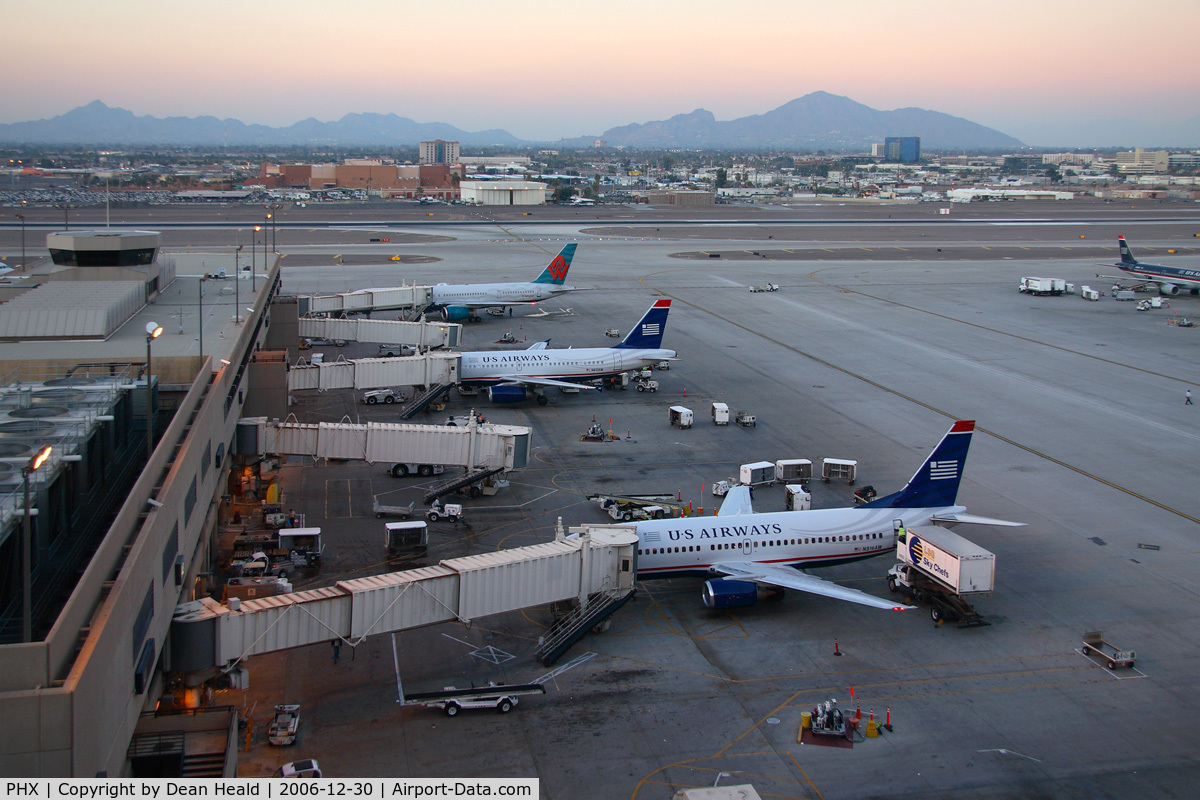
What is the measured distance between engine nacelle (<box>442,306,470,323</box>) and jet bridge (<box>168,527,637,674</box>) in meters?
68.1

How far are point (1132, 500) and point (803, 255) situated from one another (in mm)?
114315

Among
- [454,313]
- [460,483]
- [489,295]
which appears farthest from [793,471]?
[489,295]

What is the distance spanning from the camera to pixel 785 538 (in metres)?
40.8

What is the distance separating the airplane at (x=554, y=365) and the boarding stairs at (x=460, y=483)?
20.0m

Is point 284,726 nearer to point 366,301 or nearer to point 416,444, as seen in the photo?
point 416,444

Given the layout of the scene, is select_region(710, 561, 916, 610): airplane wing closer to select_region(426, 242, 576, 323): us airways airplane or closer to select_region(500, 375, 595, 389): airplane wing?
select_region(500, 375, 595, 389): airplane wing

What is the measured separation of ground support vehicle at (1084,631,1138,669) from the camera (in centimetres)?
3500

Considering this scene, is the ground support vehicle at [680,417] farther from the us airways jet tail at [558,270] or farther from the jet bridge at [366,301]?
the us airways jet tail at [558,270]

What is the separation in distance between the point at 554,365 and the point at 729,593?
118 ft

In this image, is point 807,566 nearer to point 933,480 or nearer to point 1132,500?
point 933,480

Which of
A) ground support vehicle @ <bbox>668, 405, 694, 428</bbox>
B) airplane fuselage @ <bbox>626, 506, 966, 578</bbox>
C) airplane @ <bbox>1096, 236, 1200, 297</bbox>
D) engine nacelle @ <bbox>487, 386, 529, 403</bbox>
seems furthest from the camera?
airplane @ <bbox>1096, 236, 1200, 297</bbox>

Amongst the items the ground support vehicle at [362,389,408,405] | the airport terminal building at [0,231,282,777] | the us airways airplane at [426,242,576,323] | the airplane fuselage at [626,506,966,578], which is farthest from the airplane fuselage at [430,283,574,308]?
the airplane fuselage at [626,506,966,578]

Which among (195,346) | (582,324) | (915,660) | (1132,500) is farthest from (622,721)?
(582,324)

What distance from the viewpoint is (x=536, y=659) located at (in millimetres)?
35219
